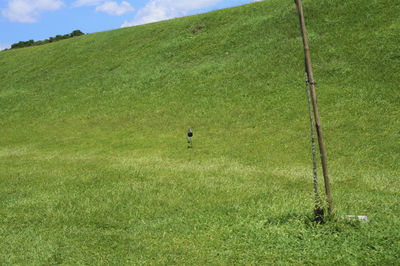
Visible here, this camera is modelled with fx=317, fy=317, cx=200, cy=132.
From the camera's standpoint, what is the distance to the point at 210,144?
74.4 ft

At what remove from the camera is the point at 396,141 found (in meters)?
18.1

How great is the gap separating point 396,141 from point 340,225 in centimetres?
1228

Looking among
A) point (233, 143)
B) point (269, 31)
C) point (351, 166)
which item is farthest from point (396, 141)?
point (269, 31)

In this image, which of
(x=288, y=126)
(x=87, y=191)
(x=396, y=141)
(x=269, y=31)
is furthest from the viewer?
(x=269, y=31)

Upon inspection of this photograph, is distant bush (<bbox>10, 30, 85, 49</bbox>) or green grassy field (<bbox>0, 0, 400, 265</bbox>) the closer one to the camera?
green grassy field (<bbox>0, 0, 400, 265</bbox>)

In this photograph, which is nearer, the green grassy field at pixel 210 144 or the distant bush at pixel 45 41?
the green grassy field at pixel 210 144

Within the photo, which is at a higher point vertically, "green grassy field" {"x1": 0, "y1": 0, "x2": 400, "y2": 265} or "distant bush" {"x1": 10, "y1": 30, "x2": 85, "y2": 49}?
"distant bush" {"x1": 10, "y1": 30, "x2": 85, "y2": 49}

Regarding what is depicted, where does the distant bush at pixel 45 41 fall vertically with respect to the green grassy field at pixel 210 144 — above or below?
above

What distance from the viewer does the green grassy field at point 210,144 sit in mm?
8648

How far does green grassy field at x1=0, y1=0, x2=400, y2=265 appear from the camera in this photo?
865 cm

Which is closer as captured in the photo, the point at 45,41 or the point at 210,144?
the point at 210,144

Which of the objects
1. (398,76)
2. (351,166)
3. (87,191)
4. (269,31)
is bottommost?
(351,166)

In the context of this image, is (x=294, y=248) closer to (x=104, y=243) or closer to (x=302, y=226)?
(x=302, y=226)

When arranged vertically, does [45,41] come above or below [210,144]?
above
